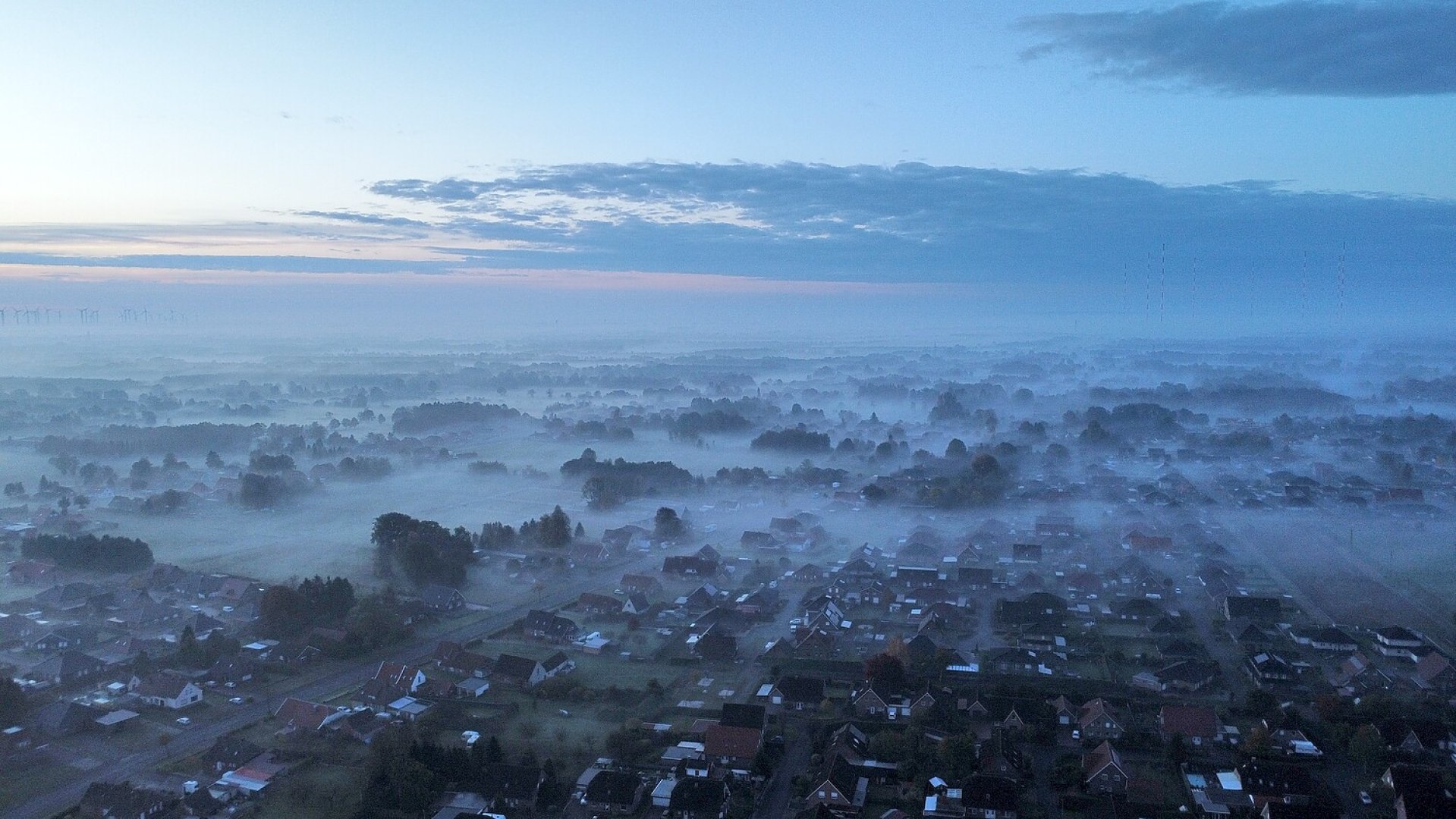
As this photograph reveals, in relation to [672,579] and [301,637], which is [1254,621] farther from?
[301,637]

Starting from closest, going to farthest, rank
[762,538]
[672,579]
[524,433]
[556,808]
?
[556,808] → [672,579] → [762,538] → [524,433]

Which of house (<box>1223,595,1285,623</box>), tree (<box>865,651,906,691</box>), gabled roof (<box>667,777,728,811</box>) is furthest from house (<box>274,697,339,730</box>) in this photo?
house (<box>1223,595,1285,623</box>)

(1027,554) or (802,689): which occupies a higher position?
(802,689)

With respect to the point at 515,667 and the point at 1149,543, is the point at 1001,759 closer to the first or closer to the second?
the point at 515,667

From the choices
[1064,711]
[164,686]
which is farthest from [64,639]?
[1064,711]

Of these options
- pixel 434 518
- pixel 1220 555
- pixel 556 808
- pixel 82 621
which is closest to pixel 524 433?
pixel 434 518

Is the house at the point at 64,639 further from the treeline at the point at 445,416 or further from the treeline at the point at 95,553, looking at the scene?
the treeline at the point at 445,416
